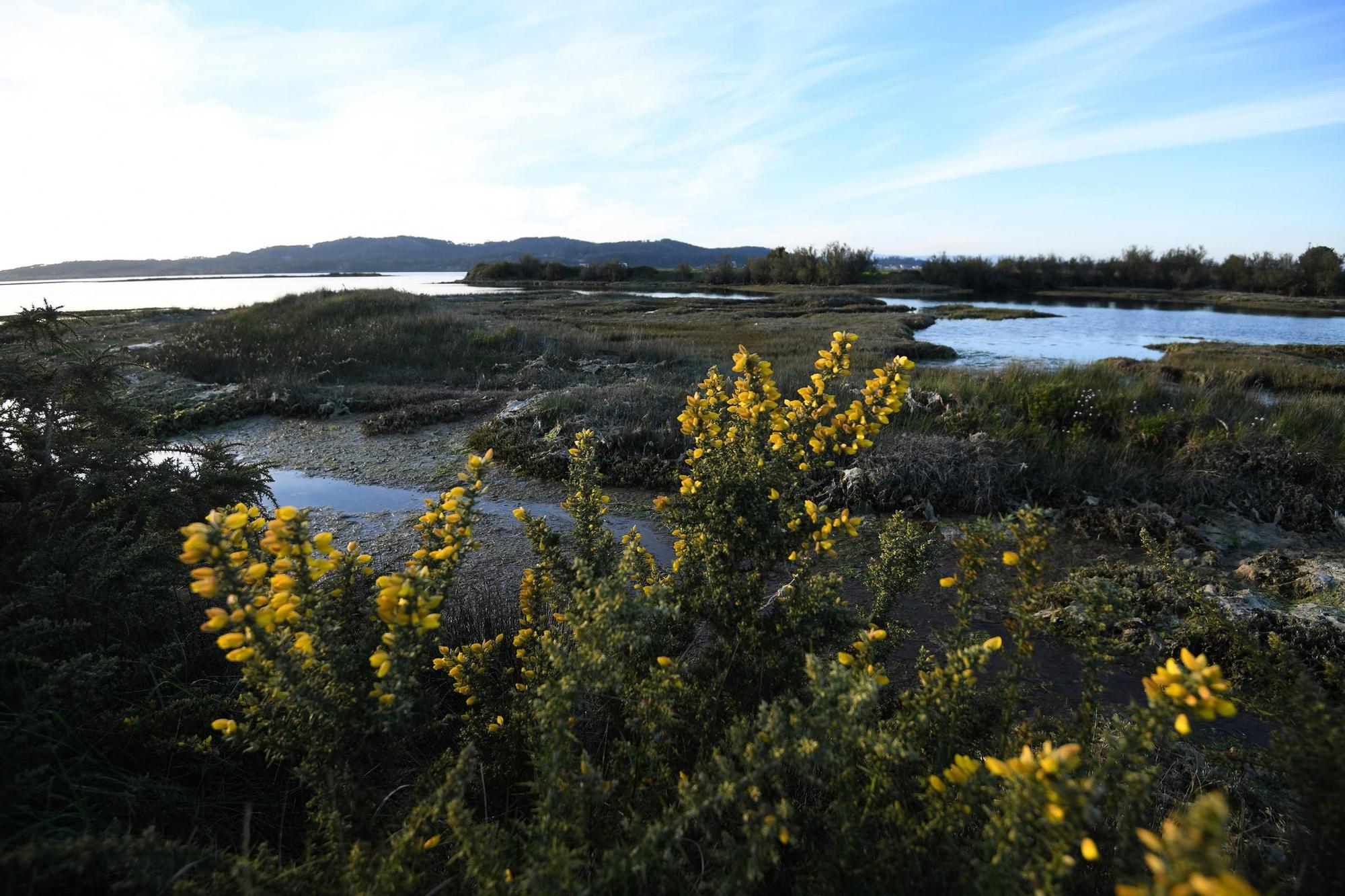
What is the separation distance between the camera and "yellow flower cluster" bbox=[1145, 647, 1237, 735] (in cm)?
137

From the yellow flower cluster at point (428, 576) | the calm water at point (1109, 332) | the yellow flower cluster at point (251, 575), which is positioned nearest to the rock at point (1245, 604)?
the yellow flower cluster at point (428, 576)

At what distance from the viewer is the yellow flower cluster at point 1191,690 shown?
4.50ft

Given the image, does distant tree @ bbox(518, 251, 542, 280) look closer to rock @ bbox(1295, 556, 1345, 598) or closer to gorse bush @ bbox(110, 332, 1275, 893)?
rock @ bbox(1295, 556, 1345, 598)

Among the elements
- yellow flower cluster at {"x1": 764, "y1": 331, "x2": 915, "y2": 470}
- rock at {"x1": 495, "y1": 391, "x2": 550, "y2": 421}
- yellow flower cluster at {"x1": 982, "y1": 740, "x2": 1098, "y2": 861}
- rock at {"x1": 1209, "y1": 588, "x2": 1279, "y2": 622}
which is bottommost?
rock at {"x1": 1209, "y1": 588, "x2": 1279, "y2": 622}

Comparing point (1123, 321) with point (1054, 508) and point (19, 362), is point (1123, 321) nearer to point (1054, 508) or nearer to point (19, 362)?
point (1054, 508)

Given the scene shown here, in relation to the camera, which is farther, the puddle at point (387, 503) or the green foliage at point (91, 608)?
the puddle at point (387, 503)

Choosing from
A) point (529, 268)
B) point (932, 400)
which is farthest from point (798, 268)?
point (932, 400)

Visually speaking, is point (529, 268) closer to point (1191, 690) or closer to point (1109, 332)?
point (1109, 332)

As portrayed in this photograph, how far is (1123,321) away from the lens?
31.5m

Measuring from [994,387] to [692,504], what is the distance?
939 centimetres

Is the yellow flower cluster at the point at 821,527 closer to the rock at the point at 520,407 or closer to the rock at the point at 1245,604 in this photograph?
the rock at the point at 1245,604

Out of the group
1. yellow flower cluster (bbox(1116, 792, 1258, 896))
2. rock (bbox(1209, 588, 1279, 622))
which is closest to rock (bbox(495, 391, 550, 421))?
rock (bbox(1209, 588, 1279, 622))

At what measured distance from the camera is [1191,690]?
1.41 m

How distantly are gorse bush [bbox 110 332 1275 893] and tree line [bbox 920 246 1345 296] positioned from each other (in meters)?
63.6
